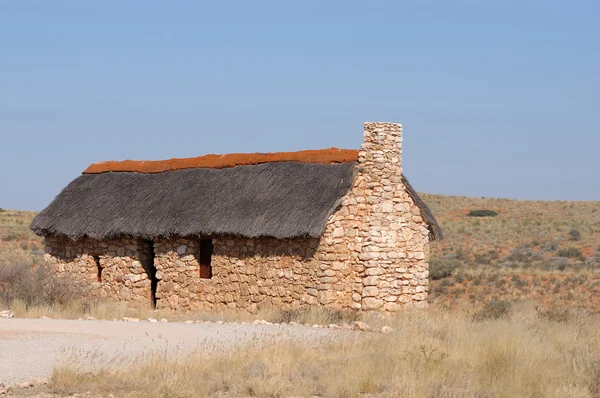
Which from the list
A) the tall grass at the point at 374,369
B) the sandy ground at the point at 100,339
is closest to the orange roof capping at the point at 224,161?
the sandy ground at the point at 100,339

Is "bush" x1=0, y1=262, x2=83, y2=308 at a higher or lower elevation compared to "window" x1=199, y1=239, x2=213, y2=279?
lower

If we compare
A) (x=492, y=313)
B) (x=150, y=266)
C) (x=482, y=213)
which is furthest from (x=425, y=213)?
(x=482, y=213)

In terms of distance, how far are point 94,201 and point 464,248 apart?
21929mm

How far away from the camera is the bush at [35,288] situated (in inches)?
696

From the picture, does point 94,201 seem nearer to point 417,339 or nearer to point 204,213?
point 204,213

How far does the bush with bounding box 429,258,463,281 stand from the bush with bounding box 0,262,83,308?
14.7 meters

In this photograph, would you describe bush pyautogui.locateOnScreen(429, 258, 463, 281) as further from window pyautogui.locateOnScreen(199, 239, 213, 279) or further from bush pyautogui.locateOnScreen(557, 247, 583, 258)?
window pyautogui.locateOnScreen(199, 239, 213, 279)

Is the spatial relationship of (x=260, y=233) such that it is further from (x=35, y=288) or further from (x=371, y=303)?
(x=35, y=288)

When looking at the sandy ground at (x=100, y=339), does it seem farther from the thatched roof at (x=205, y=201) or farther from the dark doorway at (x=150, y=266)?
the dark doorway at (x=150, y=266)

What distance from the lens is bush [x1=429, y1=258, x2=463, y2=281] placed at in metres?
30.6

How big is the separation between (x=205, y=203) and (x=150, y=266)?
2.24 metres

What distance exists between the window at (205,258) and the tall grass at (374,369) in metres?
6.66

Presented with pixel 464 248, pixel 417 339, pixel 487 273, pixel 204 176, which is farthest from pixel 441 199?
pixel 417 339

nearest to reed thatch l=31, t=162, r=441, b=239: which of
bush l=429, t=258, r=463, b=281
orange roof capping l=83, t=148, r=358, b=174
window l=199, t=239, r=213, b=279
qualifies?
orange roof capping l=83, t=148, r=358, b=174
